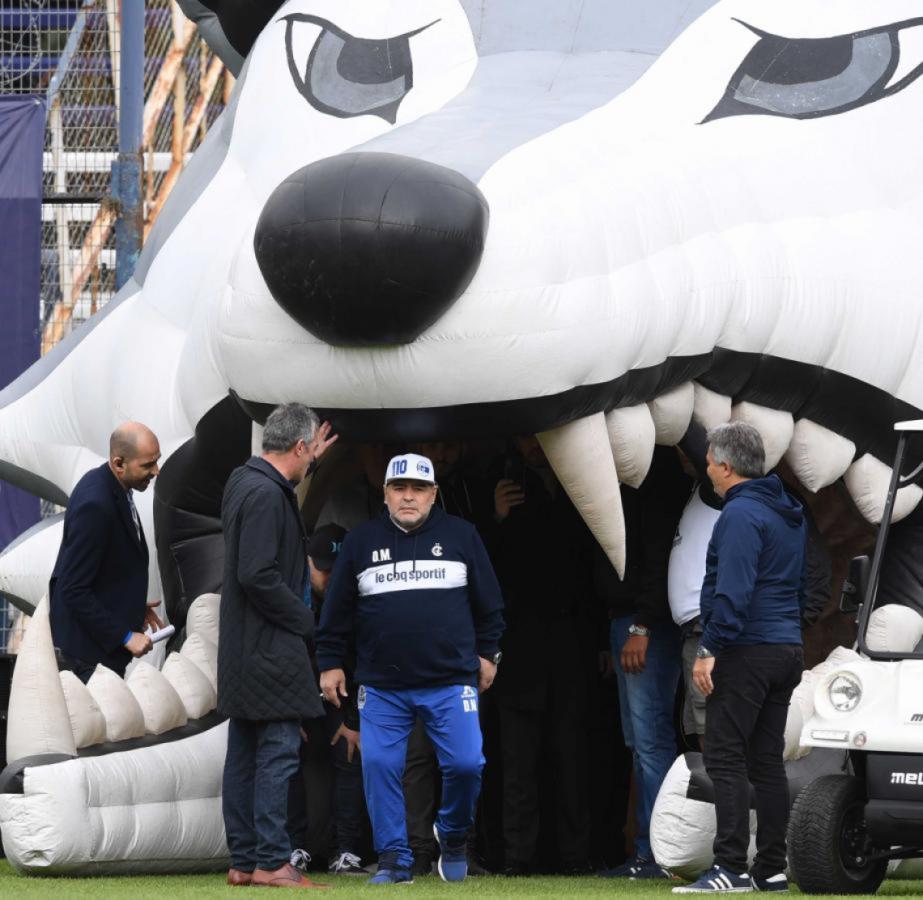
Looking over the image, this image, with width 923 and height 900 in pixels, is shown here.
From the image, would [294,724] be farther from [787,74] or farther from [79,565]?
[787,74]

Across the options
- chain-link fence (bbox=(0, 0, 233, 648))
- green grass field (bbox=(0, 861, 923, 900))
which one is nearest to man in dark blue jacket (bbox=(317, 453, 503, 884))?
green grass field (bbox=(0, 861, 923, 900))

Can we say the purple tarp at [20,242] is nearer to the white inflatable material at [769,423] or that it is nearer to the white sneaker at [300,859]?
the white sneaker at [300,859]

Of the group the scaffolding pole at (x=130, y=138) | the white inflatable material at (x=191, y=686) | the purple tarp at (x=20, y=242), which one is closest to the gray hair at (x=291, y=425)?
the white inflatable material at (x=191, y=686)

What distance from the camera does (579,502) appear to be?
6480 millimetres

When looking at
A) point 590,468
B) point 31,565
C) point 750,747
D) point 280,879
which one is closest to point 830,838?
point 750,747

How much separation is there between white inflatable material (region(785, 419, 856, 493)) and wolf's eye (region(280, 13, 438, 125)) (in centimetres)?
160

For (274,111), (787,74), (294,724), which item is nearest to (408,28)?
(274,111)

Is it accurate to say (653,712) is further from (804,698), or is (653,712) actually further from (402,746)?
(402,746)

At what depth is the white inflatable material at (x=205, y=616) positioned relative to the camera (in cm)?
723

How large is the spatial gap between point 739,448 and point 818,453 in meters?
0.39

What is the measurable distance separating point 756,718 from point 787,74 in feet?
6.43

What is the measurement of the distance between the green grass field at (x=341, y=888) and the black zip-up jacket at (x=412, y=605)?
616 millimetres

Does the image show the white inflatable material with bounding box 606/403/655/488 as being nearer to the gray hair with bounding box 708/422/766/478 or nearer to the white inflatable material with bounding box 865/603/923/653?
the gray hair with bounding box 708/422/766/478

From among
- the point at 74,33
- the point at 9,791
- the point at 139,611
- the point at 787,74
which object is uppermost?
the point at 74,33
